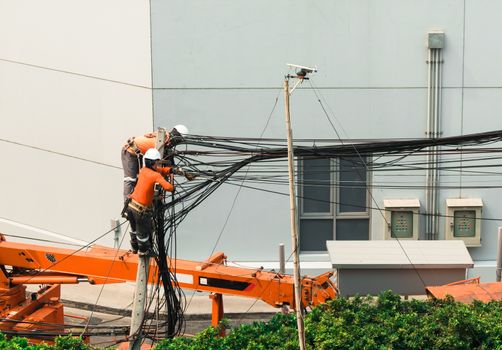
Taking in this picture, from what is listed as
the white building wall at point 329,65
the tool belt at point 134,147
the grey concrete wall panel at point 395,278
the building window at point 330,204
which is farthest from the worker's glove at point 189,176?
the building window at point 330,204

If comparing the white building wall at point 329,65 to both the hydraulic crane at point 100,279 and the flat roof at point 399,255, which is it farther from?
the hydraulic crane at point 100,279

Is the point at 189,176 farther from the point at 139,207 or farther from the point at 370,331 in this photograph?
the point at 370,331

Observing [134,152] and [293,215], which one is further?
[134,152]

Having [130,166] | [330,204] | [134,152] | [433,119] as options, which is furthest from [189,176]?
[433,119]

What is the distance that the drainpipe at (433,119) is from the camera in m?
17.0

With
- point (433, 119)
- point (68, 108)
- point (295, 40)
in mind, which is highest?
point (295, 40)

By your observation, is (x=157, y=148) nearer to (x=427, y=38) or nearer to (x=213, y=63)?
(x=213, y=63)

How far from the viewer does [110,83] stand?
17.8 meters

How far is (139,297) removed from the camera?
37.9 feet

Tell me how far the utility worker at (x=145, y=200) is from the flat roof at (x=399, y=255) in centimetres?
421

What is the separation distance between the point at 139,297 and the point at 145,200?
4.14 feet

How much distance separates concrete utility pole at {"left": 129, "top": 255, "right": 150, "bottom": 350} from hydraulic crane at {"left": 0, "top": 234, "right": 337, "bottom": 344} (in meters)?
1.36

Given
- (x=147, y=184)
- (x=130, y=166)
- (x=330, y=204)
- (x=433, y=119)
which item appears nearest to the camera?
(x=147, y=184)

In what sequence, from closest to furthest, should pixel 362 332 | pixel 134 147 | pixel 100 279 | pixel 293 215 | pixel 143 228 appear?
1. pixel 293 215
2. pixel 362 332
3. pixel 143 228
4. pixel 134 147
5. pixel 100 279
